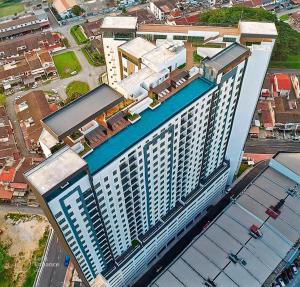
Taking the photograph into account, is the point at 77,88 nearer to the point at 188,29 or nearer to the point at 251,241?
the point at 188,29

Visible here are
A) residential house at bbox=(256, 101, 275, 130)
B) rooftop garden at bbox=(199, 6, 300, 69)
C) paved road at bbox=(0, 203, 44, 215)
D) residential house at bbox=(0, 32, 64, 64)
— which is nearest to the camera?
paved road at bbox=(0, 203, 44, 215)

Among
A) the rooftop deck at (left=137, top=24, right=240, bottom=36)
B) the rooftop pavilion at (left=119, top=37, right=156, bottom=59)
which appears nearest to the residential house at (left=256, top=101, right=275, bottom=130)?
the rooftop deck at (left=137, top=24, right=240, bottom=36)

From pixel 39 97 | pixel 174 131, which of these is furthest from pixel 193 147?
pixel 39 97

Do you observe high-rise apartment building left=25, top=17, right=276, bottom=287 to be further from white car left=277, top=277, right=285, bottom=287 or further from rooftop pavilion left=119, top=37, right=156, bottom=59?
white car left=277, top=277, right=285, bottom=287

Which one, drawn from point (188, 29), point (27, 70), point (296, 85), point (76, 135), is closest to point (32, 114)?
point (27, 70)

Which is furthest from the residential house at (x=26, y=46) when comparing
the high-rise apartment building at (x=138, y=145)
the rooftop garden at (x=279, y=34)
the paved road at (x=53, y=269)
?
the paved road at (x=53, y=269)

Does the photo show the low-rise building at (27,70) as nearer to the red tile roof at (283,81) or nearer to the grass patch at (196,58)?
the red tile roof at (283,81)
